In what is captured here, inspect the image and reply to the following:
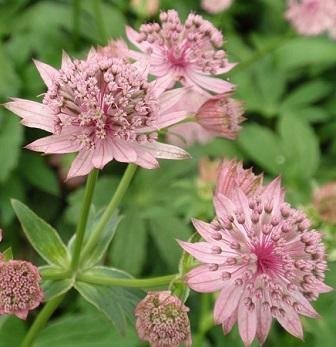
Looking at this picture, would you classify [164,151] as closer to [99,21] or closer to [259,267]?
[259,267]

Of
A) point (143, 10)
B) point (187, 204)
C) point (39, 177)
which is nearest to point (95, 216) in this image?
point (187, 204)

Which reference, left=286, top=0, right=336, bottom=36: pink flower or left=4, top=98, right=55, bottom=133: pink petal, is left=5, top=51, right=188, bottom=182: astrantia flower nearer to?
left=4, top=98, right=55, bottom=133: pink petal

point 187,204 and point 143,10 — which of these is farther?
point 143,10

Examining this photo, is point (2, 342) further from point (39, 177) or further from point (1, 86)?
point (1, 86)

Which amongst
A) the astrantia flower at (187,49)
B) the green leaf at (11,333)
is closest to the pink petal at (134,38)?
→ the astrantia flower at (187,49)

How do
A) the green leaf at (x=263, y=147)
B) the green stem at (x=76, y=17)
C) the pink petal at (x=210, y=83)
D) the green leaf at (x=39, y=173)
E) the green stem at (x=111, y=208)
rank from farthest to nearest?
the green stem at (x=76, y=17) → the green leaf at (x=263, y=147) → the green leaf at (x=39, y=173) → the pink petal at (x=210, y=83) → the green stem at (x=111, y=208)

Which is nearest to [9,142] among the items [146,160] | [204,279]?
[146,160]

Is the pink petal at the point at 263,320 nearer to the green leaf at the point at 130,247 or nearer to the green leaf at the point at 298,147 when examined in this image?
the green leaf at the point at 130,247

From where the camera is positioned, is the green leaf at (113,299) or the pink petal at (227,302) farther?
the green leaf at (113,299)
